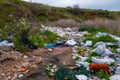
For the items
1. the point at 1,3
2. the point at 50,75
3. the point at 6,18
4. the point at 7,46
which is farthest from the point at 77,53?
the point at 1,3

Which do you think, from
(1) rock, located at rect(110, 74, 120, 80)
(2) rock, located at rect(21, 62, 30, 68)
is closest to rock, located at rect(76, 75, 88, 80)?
(1) rock, located at rect(110, 74, 120, 80)

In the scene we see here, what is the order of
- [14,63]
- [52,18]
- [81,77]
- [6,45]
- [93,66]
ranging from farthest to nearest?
[52,18], [6,45], [14,63], [93,66], [81,77]

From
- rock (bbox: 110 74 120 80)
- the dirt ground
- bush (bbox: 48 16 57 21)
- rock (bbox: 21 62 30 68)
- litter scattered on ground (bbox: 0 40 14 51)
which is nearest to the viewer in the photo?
rock (bbox: 110 74 120 80)

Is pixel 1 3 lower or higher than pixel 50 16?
higher

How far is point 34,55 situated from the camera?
859 cm

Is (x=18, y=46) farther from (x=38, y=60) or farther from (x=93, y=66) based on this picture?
(x=93, y=66)

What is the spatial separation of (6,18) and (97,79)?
7.56 meters

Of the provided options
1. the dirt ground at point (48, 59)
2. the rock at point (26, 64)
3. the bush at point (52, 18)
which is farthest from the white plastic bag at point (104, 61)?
the bush at point (52, 18)

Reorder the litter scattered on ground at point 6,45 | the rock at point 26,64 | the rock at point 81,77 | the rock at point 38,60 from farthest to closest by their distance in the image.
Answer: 1. the litter scattered on ground at point 6,45
2. the rock at point 38,60
3. the rock at point 26,64
4. the rock at point 81,77

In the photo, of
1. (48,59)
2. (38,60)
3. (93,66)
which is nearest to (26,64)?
(38,60)

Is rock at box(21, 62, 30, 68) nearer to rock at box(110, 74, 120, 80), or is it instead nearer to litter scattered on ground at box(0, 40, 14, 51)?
litter scattered on ground at box(0, 40, 14, 51)

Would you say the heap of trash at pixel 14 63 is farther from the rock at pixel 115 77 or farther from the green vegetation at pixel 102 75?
the rock at pixel 115 77

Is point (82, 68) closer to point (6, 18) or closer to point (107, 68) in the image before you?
point (107, 68)

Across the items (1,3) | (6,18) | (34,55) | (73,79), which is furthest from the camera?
(1,3)
